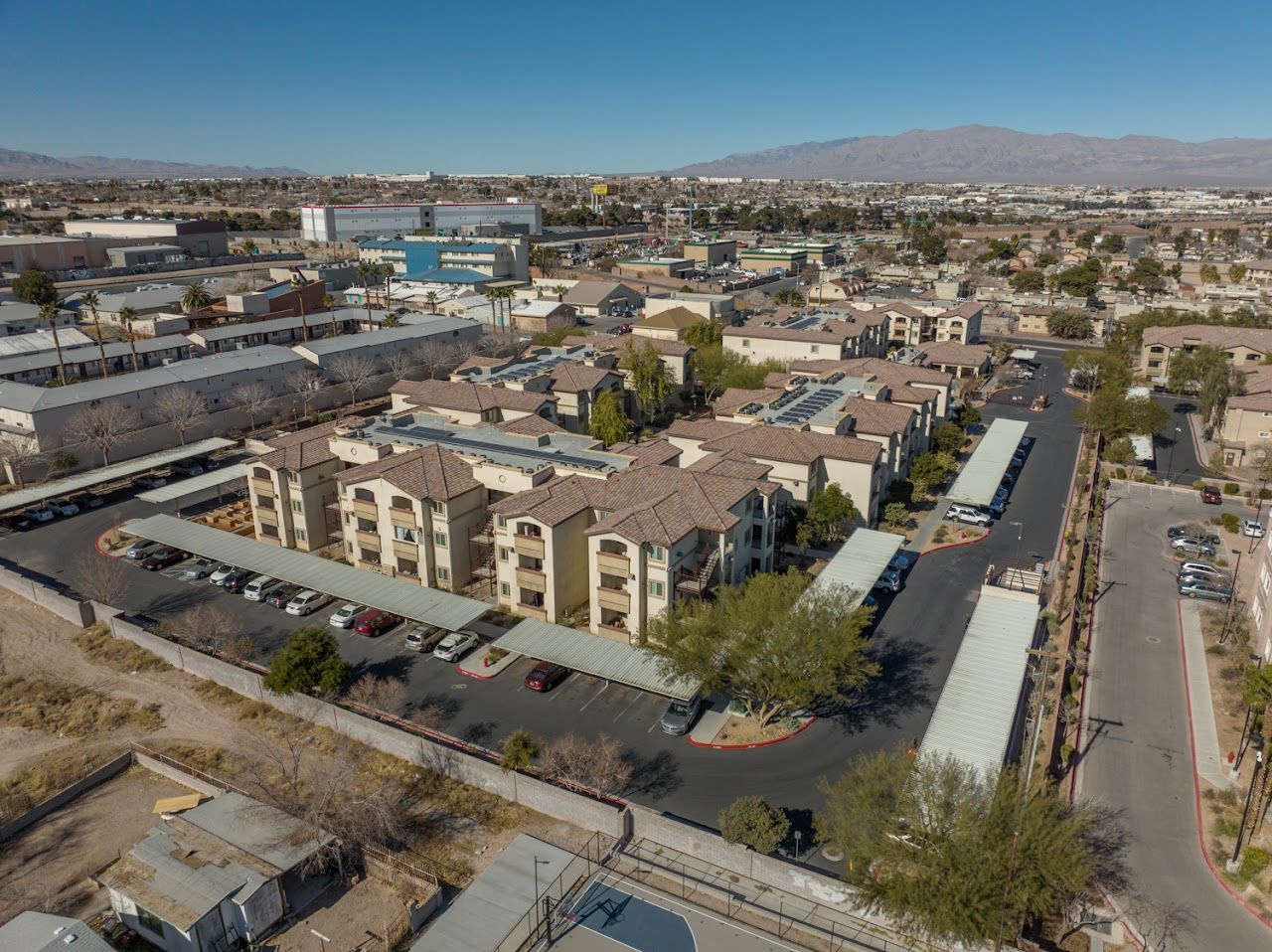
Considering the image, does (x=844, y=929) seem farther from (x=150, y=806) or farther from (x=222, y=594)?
(x=222, y=594)

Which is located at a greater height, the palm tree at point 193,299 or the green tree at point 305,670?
the palm tree at point 193,299

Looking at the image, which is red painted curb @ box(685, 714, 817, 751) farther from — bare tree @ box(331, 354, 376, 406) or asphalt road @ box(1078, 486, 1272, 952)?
bare tree @ box(331, 354, 376, 406)

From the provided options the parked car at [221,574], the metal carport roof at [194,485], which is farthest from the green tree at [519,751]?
the metal carport roof at [194,485]

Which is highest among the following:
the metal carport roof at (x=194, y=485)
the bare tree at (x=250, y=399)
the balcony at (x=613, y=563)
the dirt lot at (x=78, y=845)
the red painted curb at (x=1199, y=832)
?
the bare tree at (x=250, y=399)

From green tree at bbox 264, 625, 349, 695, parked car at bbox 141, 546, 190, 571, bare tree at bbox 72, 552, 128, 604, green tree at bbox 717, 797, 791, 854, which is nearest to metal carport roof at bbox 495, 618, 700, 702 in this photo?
green tree at bbox 717, 797, 791, 854

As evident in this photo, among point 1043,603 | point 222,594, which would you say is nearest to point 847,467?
point 1043,603

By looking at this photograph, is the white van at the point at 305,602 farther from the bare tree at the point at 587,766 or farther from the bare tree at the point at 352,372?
the bare tree at the point at 352,372
